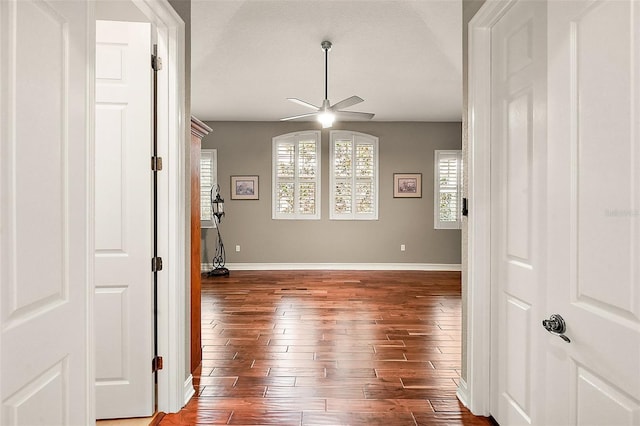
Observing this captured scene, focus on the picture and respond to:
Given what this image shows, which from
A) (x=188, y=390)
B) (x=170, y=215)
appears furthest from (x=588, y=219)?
(x=188, y=390)

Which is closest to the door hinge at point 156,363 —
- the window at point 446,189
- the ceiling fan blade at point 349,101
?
the ceiling fan blade at point 349,101

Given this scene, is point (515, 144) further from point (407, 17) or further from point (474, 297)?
point (407, 17)

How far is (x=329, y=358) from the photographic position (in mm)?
3240

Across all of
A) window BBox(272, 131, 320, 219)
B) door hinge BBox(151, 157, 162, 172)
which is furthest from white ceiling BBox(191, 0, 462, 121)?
door hinge BBox(151, 157, 162, 172)

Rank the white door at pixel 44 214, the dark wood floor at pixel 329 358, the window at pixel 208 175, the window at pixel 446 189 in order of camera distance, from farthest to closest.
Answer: the window at pixel 446 189
the window at pixel 208 175
the dark wood floor at pixel 329 358
the white door at pixel 44 214

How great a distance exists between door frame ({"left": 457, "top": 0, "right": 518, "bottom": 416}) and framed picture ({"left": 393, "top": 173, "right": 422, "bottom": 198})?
5.66 metres

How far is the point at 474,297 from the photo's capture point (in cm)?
230

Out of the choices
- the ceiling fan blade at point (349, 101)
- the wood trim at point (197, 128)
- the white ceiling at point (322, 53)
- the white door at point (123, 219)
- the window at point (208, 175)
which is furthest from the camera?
the window at point (208, 175)

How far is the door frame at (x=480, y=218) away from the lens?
227cm

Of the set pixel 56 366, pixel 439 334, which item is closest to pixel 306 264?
pixel 439 334

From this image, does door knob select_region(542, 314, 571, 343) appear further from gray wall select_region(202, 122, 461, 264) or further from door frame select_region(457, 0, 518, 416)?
gray wall select_region(202, 122, 461, 264)

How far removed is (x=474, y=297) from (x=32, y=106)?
220 centimetres

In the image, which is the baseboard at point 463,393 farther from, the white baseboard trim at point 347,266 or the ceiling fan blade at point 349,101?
the white baseboard trim at point 347,266

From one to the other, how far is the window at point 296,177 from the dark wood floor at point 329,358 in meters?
2.33
